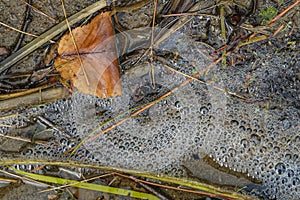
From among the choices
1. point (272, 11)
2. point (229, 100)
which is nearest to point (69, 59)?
point (229, 100)

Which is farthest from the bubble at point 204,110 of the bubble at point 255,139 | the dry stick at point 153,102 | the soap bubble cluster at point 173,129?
the bubble at point 255,139

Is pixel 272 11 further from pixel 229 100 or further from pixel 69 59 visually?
pixel 69 59

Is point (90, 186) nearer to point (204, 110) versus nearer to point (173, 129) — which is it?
point (173, 129)

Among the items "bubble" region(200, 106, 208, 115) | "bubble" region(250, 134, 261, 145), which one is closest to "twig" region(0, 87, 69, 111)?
"bubble" region(200, 106, 208, 115)

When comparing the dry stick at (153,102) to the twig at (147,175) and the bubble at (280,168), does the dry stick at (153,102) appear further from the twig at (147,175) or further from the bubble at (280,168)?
the bubble at (280,168)

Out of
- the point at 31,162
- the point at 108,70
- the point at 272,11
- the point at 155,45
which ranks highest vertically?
the point at 272,11

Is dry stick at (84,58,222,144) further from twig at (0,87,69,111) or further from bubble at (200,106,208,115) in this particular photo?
twig at (0,87,69,111)

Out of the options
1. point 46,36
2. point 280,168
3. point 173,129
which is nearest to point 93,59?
point 46,36
